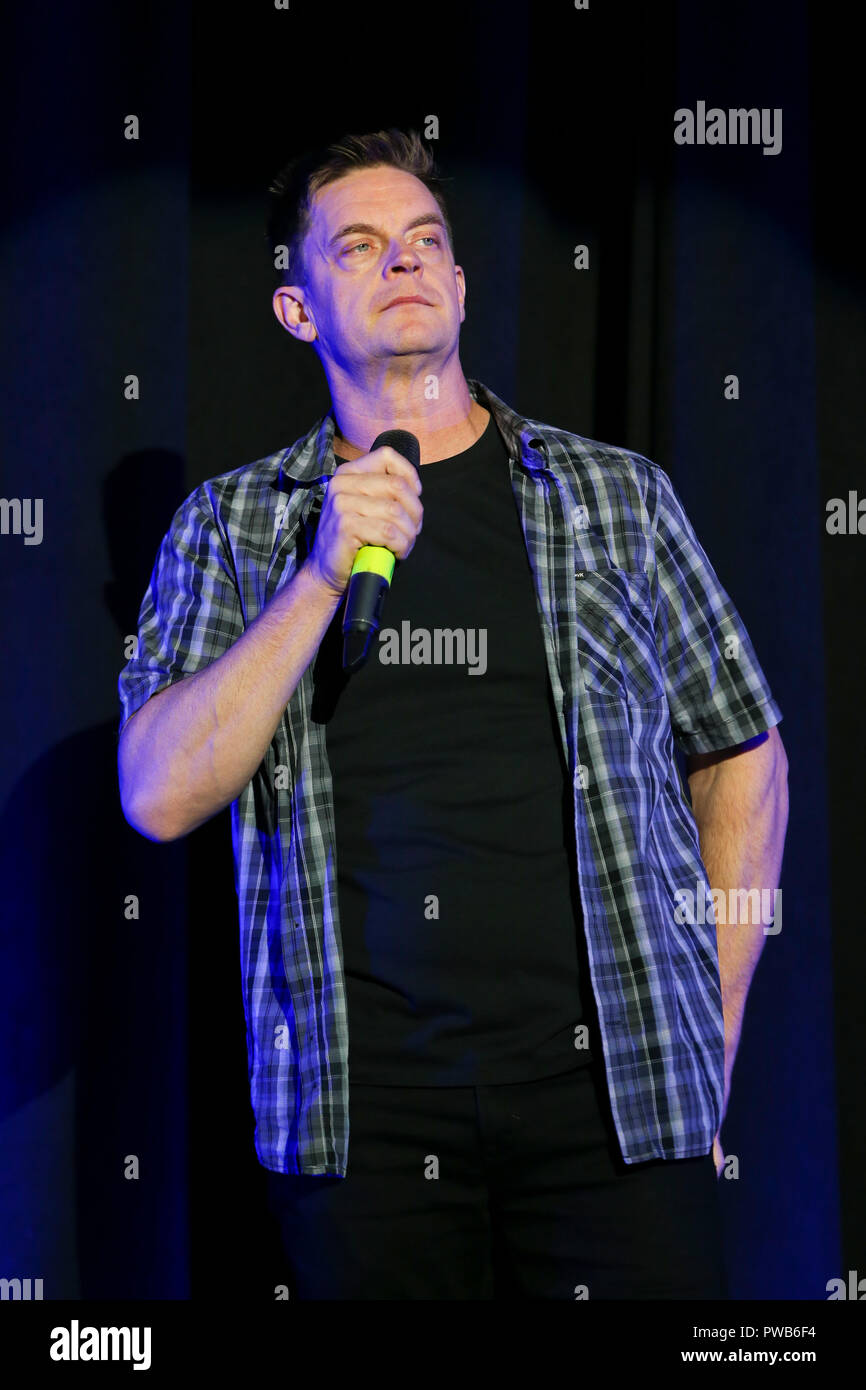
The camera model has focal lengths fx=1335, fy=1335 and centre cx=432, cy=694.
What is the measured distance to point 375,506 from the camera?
1.25m

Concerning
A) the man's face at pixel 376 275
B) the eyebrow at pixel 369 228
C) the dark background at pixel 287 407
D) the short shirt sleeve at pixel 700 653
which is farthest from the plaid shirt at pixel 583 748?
the dark background at pixel 287 407

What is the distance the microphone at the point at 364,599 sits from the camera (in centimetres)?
121

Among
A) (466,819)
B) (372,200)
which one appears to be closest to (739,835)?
(466,819)

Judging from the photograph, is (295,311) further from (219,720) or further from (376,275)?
(219,720)

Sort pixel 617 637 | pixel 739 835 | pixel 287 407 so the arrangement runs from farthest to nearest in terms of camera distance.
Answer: pixel 287 407 < pixel 739 835 < pixel 617 637

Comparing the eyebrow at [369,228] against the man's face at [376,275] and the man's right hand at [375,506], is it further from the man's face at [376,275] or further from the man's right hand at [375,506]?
the man's right hand at [375,506]

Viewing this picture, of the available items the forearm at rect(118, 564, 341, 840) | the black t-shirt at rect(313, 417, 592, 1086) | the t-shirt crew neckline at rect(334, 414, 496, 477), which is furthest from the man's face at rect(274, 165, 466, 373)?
the forearm at rect(118, 564, 341, 840)

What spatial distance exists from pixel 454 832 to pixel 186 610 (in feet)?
1.43

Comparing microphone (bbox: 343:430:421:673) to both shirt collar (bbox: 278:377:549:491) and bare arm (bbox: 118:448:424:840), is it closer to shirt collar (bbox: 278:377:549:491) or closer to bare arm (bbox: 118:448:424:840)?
bare arm (bbox: 118:448:424:840)

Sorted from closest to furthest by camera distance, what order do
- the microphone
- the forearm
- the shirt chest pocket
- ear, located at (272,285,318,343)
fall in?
1. the microphone
2. the forearm
3. the shirt chest pocket
4. ear, located at (272,285,318,343)

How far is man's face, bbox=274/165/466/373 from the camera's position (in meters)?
1.64

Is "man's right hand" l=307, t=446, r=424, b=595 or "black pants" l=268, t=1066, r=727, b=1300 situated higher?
"man's right hand" l=307, t=446, r=424, b=595

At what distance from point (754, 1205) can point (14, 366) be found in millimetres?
1760

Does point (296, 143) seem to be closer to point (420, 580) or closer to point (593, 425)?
point (593, 425)
